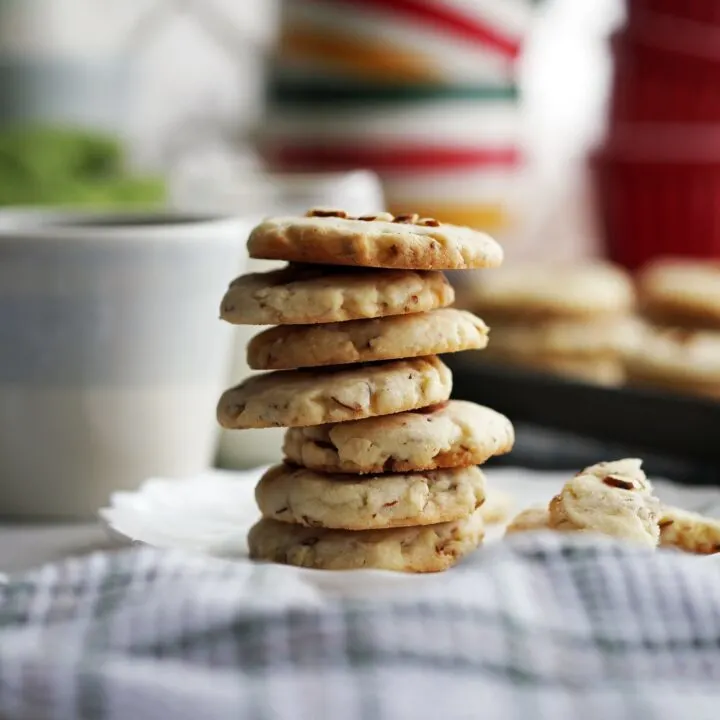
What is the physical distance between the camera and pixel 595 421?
1210mm

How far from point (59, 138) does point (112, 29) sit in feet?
1.55

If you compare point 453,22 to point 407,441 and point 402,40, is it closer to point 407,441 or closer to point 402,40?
point 402,40

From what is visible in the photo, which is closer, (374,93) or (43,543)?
(43,543)

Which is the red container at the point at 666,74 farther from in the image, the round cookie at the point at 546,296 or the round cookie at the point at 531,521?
the round cookie at the point at 531,521

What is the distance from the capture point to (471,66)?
213cm

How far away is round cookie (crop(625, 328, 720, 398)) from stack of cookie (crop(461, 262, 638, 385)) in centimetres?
12

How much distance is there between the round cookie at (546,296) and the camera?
171cm

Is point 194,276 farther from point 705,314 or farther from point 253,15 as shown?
point 253,15

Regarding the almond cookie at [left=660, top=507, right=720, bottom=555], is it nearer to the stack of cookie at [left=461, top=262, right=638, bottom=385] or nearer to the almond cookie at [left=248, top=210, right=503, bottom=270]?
the almond cookie at [left=248, top=210, right=503, bottom=270]

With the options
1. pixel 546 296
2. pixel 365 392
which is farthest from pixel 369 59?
pixel 365 392

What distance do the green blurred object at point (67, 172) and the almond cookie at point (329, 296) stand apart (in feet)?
3.08

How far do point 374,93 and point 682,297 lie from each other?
0.69 metres

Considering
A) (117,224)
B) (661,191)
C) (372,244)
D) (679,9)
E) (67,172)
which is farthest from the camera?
(661,191)

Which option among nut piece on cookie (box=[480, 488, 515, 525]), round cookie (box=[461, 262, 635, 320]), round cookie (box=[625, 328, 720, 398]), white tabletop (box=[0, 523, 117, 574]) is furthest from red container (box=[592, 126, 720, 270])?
white tabletop (box=[0, 523, 117, 574])
